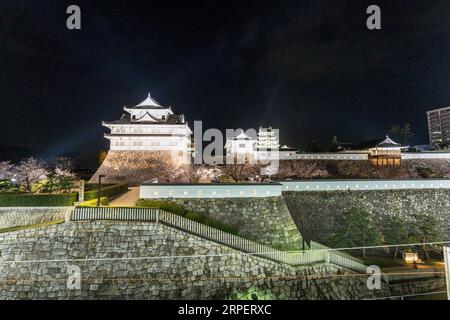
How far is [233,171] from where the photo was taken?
26344 mm

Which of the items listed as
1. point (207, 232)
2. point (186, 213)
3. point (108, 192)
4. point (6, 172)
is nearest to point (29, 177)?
point (6, 172)

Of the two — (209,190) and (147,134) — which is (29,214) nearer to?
(209,190)

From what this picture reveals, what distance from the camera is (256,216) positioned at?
42.2 ft

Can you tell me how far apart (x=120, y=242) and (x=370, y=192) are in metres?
19.0

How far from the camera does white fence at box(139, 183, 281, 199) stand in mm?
12953

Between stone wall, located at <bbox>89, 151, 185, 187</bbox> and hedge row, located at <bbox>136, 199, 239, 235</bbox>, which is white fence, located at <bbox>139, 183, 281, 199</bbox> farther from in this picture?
stone wall, located at <bbox>89, 151, 185, 187</bbox>

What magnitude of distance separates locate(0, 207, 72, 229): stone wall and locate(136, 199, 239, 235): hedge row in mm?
5899

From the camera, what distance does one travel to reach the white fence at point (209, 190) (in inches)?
510

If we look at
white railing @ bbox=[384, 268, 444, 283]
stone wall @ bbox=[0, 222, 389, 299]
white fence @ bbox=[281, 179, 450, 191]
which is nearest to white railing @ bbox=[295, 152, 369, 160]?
white fence @ bbox=[281, 179, 450, 191]

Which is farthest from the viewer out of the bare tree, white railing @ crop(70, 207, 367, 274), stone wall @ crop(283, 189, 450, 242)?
the bare tree

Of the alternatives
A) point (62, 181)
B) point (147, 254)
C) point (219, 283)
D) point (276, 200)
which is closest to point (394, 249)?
point (276, 200)

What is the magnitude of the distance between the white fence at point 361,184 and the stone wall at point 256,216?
426 cm

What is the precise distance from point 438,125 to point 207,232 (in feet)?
424
